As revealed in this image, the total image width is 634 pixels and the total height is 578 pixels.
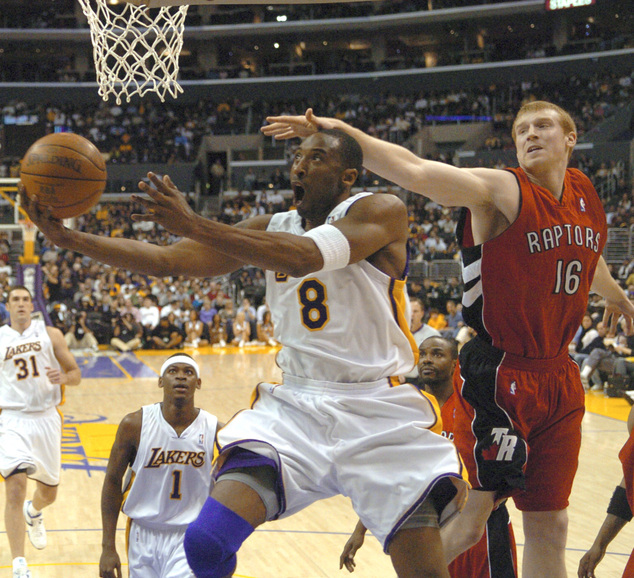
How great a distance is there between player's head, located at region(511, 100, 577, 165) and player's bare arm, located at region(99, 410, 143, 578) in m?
2.50

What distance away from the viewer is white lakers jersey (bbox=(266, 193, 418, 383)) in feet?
9.12

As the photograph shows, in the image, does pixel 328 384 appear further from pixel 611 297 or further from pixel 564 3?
pixel 564 3

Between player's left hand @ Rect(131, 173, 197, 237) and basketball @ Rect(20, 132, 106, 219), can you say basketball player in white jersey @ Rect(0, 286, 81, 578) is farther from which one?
player's left hand @ Rect(131, 173, 197, 237)

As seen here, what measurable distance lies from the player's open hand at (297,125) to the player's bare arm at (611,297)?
5.32 feet

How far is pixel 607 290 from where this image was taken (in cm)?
389

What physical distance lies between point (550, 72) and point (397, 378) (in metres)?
28.9

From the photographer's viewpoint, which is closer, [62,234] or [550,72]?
[62,234]

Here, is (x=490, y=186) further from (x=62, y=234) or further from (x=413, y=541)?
(x=62, y=234)

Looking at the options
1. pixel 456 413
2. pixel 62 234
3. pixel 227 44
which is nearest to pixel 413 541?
pixel 456 413

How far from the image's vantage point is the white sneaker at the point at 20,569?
488cm

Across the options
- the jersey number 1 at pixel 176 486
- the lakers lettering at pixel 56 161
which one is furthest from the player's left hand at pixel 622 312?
the lakers lettering at pixel 56 161

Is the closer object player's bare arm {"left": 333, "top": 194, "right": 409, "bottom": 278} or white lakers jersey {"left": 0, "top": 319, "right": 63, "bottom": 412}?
player's bare arm {"left": 333, "top": 194, "right": 409, "bottom": 278}

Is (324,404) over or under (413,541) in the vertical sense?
over

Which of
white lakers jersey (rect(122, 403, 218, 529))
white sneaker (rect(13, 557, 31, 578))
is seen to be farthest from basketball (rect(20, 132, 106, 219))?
white sneaker (rect(13, 557, 31, 578))
